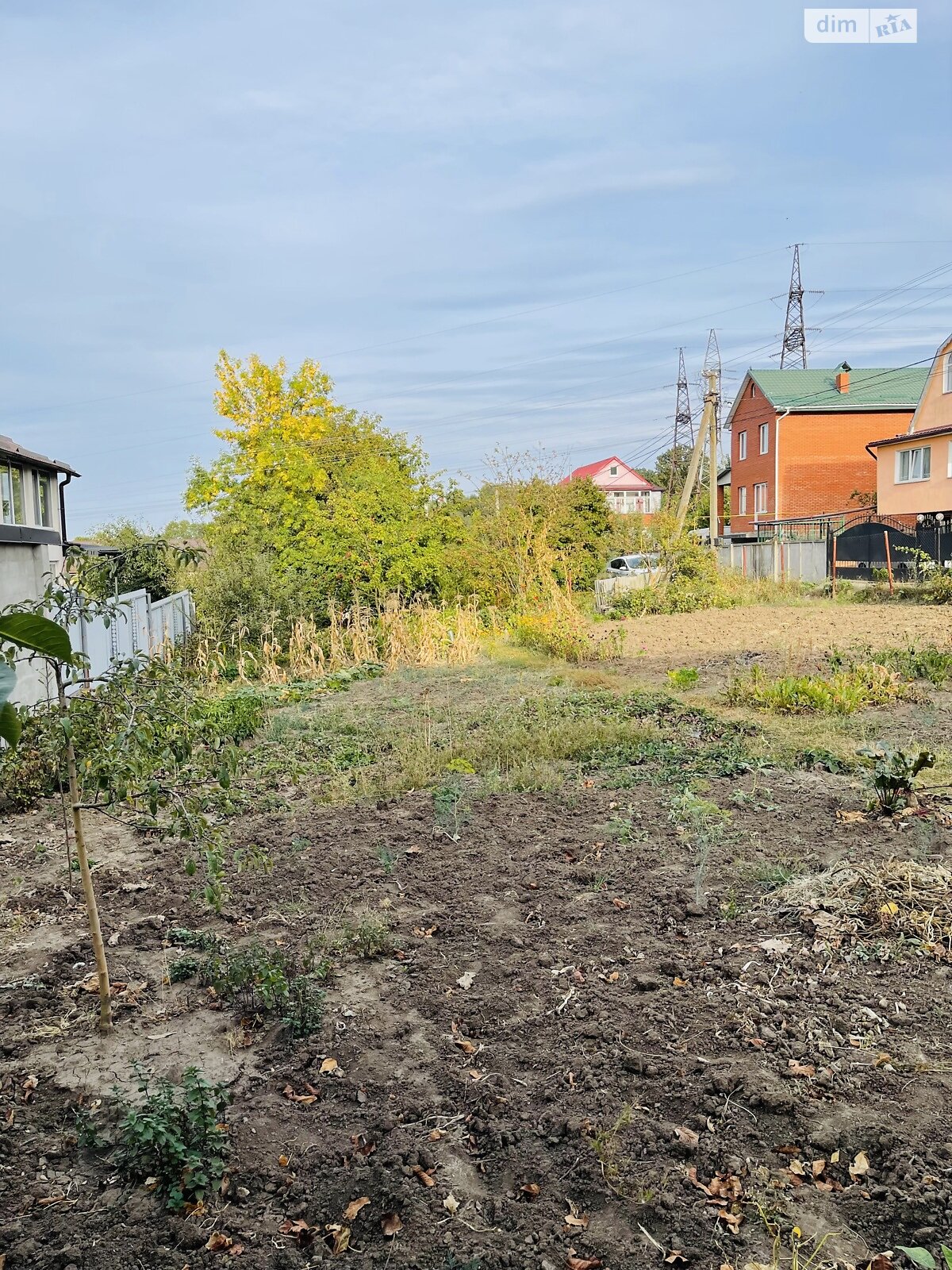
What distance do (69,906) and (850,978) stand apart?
3.69m

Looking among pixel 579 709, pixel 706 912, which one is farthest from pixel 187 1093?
pixel 579 709

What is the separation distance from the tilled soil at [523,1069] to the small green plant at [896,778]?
0.12 metres

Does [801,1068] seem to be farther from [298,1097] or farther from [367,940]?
[367,940]

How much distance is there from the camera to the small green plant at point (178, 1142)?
8.44 feet

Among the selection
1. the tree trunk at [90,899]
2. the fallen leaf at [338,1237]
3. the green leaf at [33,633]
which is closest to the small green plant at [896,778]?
the fallen leaf at [338,1237]

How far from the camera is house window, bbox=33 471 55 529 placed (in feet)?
44.2

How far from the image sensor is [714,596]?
20.7m

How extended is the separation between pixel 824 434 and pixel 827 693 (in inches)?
1170

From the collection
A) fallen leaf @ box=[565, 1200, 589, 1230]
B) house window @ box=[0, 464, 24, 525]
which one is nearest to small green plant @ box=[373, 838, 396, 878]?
fallen leaf @ box=[565, 1200, 589, 1230]

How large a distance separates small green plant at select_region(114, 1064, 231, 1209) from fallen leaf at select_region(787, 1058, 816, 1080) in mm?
1712

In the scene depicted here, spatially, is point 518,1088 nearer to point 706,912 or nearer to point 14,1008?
point 706,912

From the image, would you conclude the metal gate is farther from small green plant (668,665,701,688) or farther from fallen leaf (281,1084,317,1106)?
fallen leaf (281,1084,317,1106)

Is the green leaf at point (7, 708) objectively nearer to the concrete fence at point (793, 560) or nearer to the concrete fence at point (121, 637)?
the concrete fence at point (121, 637)

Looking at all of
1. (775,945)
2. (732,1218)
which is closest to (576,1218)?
(732,1218)
